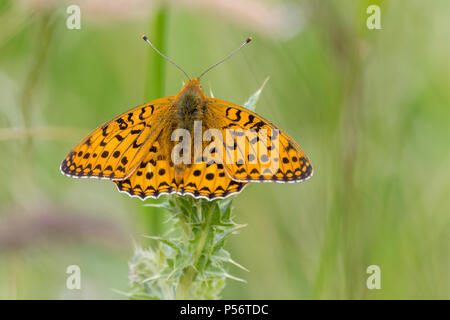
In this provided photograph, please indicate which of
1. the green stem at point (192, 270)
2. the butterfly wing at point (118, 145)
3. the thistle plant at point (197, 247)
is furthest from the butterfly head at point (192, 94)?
the green stem at point (192, 270)

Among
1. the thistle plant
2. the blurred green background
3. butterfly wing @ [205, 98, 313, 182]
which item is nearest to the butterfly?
butterfly wing @ [205, 98, 313, 182]

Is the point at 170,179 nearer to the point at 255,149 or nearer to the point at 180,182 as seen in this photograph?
the point at 180,182

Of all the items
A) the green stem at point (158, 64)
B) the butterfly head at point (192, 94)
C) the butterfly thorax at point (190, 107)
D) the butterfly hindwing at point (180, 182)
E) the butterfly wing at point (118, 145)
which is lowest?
the butterfly hindwing at point (180, 182)

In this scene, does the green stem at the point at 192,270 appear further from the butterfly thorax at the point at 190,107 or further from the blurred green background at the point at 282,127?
the butterfly thorax at the point at 190,107

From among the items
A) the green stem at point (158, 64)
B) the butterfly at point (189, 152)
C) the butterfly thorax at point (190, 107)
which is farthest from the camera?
the green stem at point (158, 64)

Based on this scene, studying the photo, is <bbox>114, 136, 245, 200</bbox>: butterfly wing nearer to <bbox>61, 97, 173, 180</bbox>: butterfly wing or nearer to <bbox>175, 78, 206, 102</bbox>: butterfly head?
<bbox>61, 97, 173, 180</bbox>: butterfly wing

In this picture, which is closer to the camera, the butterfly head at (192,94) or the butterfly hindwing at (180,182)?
the butterfly hindwing at (180,182)

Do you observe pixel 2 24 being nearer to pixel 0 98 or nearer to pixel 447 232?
Result: pixel 0 98

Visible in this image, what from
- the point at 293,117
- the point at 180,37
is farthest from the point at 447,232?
the point at 180,37
